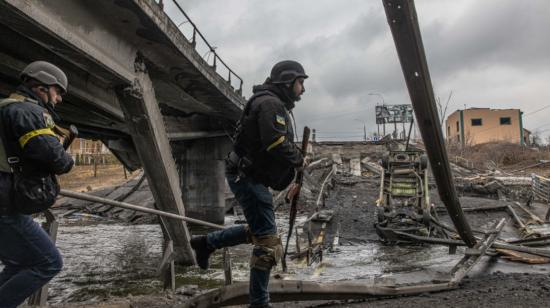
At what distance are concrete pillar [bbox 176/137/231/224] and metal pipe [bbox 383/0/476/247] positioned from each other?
15.8m

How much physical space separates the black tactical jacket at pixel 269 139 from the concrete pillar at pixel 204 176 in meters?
16.9

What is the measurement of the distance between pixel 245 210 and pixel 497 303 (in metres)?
2.62

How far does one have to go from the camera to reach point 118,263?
10.7 metres

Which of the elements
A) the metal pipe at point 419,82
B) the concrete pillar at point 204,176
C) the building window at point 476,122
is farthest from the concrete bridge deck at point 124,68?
the building window at point 476,122

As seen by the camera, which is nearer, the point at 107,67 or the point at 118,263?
the point at 107,67

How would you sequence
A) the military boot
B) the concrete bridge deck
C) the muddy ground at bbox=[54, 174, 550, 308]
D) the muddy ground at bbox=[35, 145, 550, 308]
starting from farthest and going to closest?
the concrete bridge deck → the muddy ground at bbox=[35, 145, 550, 308] → the muddy ground at bbox=[54, 174, 550, 308] → the military boot

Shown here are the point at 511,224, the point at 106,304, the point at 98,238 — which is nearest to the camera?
the point at 106,304

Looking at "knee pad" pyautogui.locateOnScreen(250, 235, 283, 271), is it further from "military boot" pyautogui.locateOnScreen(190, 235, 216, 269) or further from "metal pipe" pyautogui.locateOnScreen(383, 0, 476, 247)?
"metal pipe" pyautogui.locateOnScreen(383, 0, 476, 247)

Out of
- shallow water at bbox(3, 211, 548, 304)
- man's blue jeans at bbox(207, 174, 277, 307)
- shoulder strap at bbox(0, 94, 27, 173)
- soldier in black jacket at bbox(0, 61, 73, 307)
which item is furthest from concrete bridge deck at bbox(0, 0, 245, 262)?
man's blue jeans at bbox(207, 174, 277, 307)

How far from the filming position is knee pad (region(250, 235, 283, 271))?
347cm

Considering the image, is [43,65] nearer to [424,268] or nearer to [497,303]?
[497,303]

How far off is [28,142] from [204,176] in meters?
18.1

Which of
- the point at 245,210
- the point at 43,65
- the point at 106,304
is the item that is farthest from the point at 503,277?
the point at 43,65

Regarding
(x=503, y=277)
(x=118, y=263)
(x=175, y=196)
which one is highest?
(x=175, y=196)
